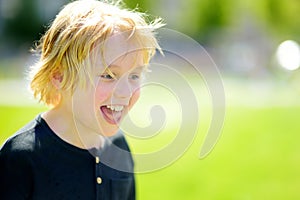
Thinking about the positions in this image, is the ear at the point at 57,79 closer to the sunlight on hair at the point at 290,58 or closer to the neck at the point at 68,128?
the neck at the point at 68,128

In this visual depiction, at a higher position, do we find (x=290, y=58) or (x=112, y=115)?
(x=112, y=115)

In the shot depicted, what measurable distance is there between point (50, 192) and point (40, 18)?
29.1m

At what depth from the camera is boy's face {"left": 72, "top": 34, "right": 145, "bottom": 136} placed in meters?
2.54

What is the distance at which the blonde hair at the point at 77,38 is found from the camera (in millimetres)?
2570

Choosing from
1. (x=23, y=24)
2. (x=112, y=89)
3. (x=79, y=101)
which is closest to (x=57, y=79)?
(x=79, y=101)

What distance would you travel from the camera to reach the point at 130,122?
2873mm

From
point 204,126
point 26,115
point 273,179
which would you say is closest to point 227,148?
point 204,126

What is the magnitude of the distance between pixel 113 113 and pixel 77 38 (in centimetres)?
28

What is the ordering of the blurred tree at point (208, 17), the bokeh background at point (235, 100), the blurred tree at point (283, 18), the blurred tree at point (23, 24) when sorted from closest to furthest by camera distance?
the bokeh background at point (235, 100) → the blurred tree at point (283, 18) → the blurred tree at point (23, 24) → the blurred tree at point (208, 17)

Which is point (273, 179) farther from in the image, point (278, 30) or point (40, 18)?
point (40, 18)

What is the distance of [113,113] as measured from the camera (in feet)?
8.43

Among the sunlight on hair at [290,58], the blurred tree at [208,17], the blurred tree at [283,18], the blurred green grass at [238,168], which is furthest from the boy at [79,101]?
the blurred tree at [208,17]

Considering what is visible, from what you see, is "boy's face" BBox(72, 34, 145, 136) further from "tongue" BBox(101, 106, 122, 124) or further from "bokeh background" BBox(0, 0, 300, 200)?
"bokeh background" BBox(0, 0, 300, 200)

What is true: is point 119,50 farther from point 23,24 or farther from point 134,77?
point 23,24
